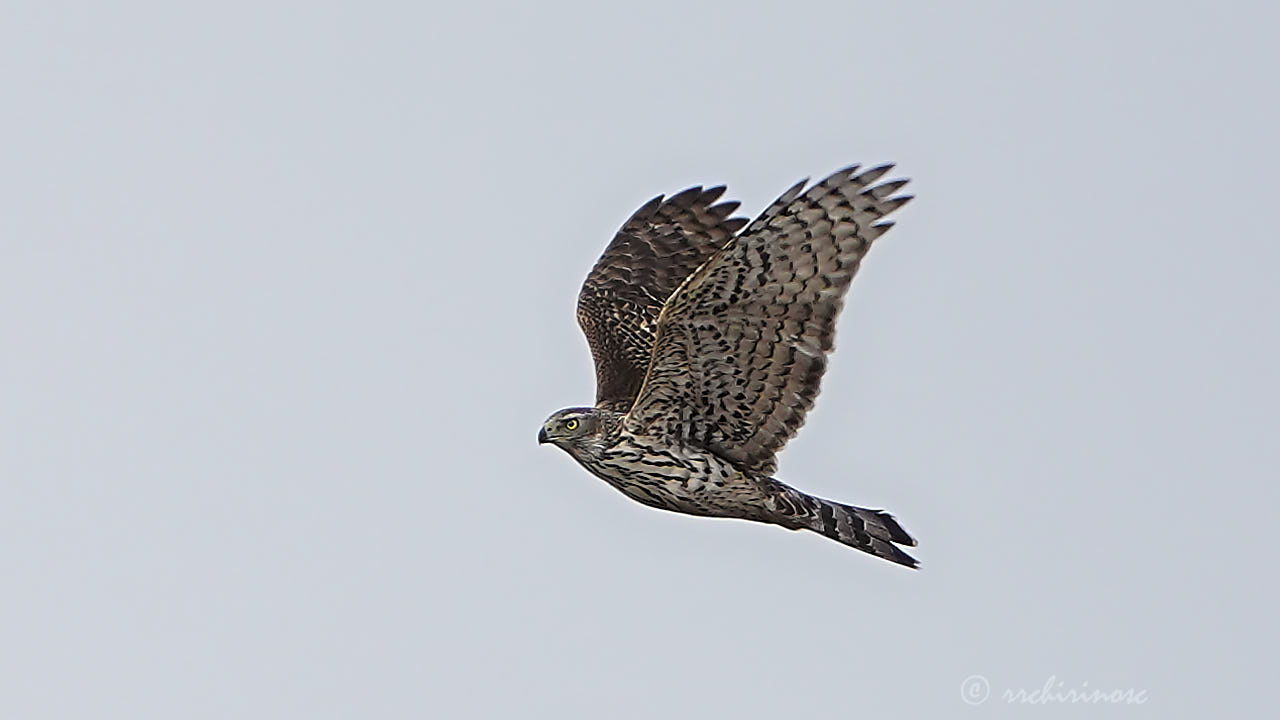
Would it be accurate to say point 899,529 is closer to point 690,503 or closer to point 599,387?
point 690,503

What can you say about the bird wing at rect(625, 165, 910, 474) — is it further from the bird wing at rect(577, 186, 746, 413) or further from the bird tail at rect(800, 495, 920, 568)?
the bird wing at rect(577, 186, 746, 413)

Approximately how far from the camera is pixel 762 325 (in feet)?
47.9

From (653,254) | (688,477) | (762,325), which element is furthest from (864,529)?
(653,254)

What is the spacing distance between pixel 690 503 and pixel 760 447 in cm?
68

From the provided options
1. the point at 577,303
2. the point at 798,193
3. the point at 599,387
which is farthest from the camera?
the point at 577,303

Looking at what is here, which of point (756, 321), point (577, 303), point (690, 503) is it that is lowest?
point (690, 503)

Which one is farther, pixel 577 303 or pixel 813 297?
pixel 577 303

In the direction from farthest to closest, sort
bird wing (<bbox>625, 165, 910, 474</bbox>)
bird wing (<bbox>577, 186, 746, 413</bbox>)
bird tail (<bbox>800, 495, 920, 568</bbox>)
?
bird wing (<bbox>577, 186, 746, 413</bbox>), bird tail (<bbox>800, 495, 920, 568</bbox>), bird wing (<bbox>625, 165, 910, 474</bbox>)

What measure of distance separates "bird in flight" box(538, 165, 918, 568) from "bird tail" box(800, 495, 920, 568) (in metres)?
0.01

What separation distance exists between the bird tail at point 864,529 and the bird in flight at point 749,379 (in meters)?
0.01

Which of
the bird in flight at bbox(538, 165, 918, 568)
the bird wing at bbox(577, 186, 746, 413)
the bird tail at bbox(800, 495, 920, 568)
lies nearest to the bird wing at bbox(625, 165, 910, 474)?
the bird in flight at bbox(538, 165, 918, 568)

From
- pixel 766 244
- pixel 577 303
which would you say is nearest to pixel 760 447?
pixel 766 244

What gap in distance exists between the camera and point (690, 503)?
605 inches

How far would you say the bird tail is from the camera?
49.5ft
